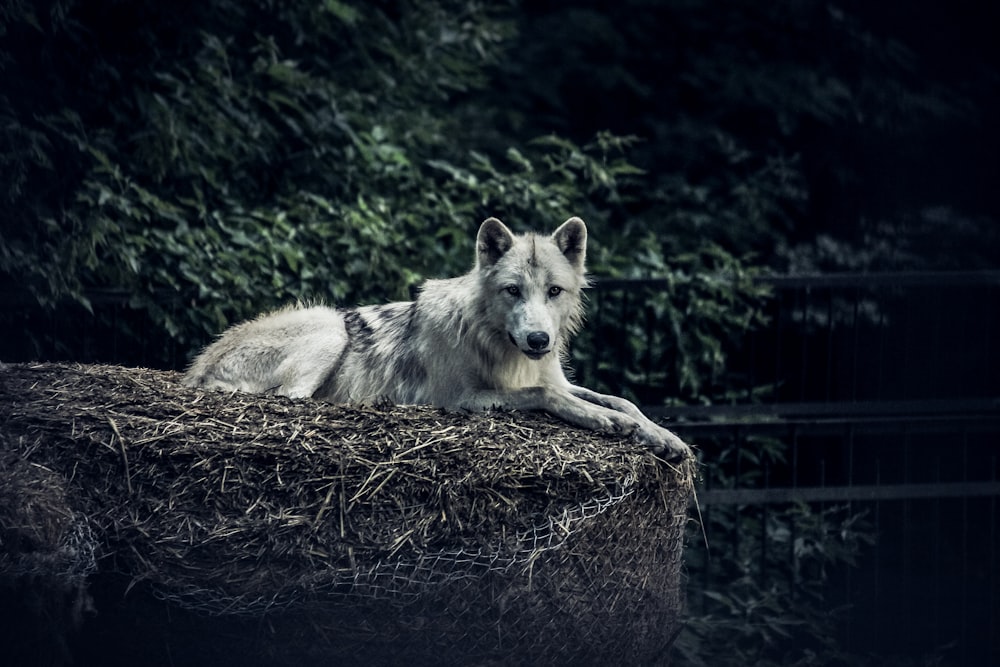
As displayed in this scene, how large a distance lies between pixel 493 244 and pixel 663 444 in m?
1.32

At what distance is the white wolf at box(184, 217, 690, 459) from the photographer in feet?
17.3

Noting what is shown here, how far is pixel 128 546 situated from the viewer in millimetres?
4320

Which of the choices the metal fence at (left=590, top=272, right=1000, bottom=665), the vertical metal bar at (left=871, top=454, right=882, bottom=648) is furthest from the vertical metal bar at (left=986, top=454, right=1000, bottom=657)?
the vertical metal bar at (left=871, top=454, right=882, bottom=648)

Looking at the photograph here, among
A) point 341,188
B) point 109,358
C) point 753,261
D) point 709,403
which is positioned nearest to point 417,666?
point 109,358

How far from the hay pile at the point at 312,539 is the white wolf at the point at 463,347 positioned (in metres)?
0.61

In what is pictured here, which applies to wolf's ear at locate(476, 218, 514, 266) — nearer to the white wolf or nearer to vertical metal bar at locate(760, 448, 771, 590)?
the white wolf

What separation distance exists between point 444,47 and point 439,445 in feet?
19.2

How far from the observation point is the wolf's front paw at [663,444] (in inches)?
195

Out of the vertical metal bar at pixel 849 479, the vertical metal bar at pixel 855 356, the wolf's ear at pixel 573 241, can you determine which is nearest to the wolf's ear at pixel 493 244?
the wolf's ear at pixel 573 241

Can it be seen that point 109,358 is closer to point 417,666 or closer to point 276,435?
point 276,435

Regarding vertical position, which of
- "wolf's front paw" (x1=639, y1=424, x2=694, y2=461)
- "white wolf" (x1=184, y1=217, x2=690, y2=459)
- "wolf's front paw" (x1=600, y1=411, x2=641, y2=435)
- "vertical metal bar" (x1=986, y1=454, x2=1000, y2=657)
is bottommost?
"vertical metal bar" (x1=986, y1=454, x2=1000, y2=657)

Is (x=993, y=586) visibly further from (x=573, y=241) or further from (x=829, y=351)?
(x=573, y=241)

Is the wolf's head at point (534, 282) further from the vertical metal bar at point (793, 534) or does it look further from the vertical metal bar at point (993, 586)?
the vertical metal bar at point (993, 586)

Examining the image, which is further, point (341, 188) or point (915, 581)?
point (341, 188)
